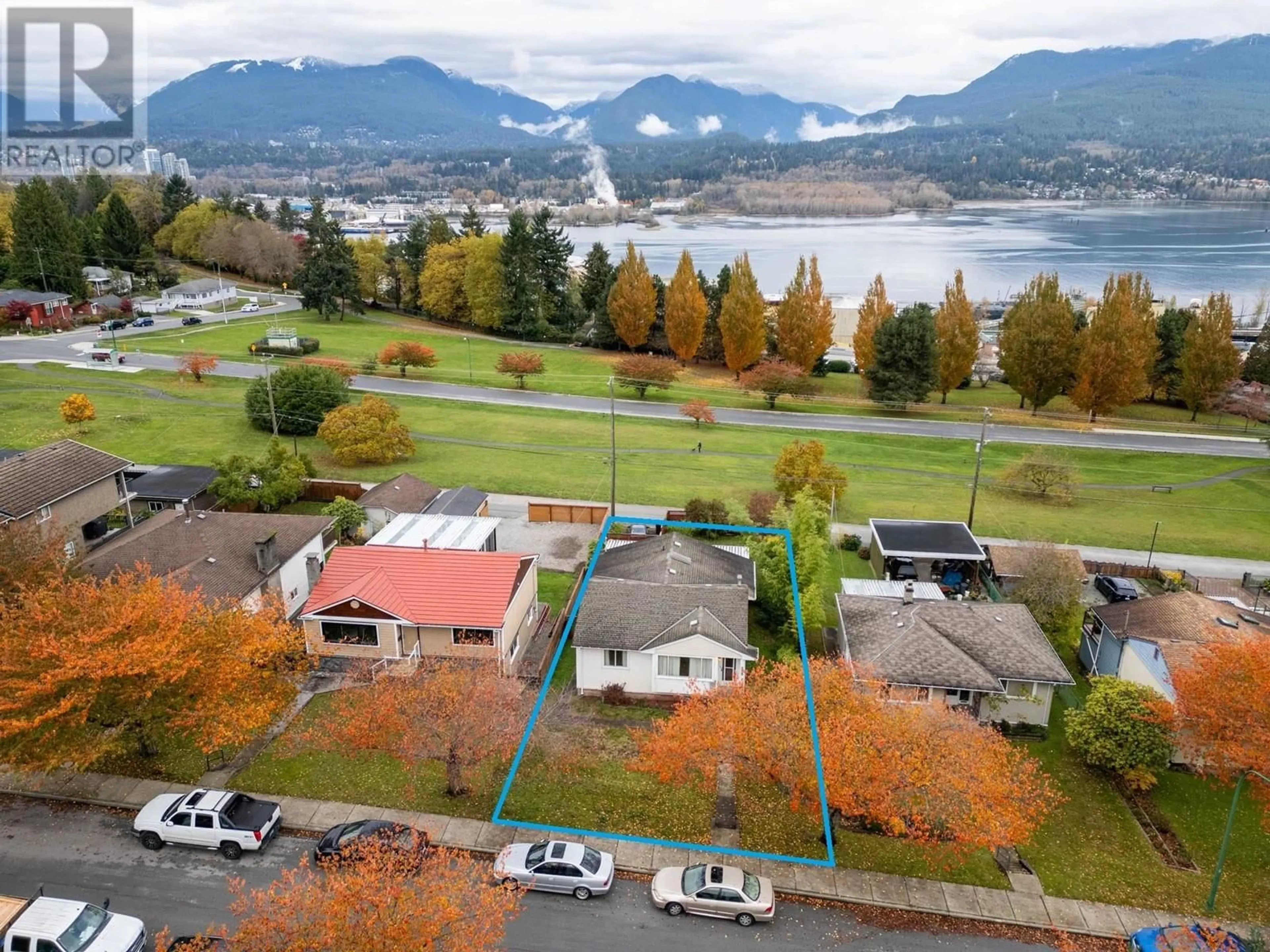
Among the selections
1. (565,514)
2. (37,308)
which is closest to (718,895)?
(565,514)

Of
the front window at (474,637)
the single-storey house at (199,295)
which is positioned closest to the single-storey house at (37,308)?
the single-storey house at (199,295)

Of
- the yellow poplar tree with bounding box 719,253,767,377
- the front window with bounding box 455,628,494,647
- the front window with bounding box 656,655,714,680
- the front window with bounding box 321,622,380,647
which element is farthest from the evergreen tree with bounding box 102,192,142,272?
the front window with bounding box 656,655,714,680

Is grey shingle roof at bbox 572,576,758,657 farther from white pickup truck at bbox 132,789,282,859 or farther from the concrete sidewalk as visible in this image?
white pickup truck at bbox 132,789,282,859

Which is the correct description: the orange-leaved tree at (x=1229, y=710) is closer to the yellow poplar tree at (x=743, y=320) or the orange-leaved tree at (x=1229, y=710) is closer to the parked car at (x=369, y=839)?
the parked car at (x=369, y=839)

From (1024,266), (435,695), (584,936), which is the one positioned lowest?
(584,936)

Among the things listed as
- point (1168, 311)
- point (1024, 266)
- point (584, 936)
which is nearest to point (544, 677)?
point (584, 936)

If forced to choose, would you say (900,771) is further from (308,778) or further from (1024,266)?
(1024,266)
